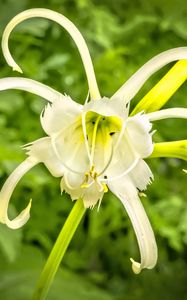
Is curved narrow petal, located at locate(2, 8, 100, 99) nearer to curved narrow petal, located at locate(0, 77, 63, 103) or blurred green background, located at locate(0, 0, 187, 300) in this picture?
curved narrow petal, located at locate(0, 77, 63, 103)

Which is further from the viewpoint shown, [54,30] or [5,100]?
[54,30]

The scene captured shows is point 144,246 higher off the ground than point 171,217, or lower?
lower

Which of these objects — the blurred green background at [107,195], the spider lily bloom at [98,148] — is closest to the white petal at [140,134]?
the spider lily bloom at [98,148]

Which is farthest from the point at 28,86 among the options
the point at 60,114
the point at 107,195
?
the point at 107,195

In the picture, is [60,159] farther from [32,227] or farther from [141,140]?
[32,227]

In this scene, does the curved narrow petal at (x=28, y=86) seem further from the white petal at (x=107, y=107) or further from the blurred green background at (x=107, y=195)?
the blurred green background at (x=107, y=195)

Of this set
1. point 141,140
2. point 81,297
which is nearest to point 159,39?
point 81,297

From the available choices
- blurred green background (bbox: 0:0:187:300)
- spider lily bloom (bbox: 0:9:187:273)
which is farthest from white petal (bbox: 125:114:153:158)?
blurred green background (bbox: 0:0:187:300)

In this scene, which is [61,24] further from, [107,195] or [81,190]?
[107,195]
